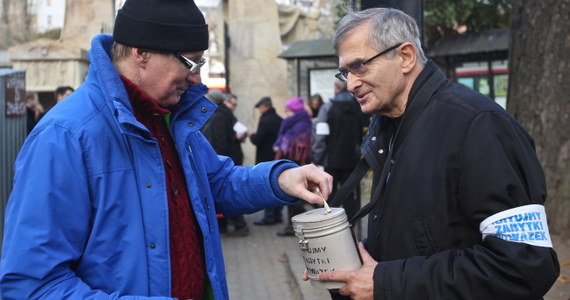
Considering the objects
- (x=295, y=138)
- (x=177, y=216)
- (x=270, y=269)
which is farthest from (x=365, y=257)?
(x=295, y=138)

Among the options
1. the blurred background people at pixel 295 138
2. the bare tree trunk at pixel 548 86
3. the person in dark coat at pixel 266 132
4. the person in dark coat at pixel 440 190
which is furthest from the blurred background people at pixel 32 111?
the person in dark coat at pixel 440 190

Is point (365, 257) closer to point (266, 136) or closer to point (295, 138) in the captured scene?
point (295, 138)

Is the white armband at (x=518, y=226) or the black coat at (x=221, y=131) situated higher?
the white armband at (x=518, y=226)

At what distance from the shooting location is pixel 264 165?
2.88m

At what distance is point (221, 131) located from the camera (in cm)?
955

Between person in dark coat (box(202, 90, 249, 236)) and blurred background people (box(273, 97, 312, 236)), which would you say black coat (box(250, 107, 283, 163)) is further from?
blurred background people (box(273, 97, 312, 236))

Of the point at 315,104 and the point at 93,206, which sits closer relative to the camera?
the point at 93,206

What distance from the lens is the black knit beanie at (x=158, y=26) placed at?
7.57ft

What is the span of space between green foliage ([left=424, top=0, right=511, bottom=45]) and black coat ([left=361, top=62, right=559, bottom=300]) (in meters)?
14.7

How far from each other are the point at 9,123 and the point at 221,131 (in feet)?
9.76

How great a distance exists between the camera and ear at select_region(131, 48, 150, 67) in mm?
2346

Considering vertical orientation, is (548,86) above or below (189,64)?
below

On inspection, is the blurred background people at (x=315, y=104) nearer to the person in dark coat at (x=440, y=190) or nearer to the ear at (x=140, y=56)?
the person in dark coat at (x=440, y=190)

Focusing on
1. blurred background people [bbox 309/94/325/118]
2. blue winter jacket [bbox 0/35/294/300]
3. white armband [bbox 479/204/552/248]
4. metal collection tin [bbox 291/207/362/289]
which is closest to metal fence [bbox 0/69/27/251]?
blurred background people [bbox 309/94/325/118]
